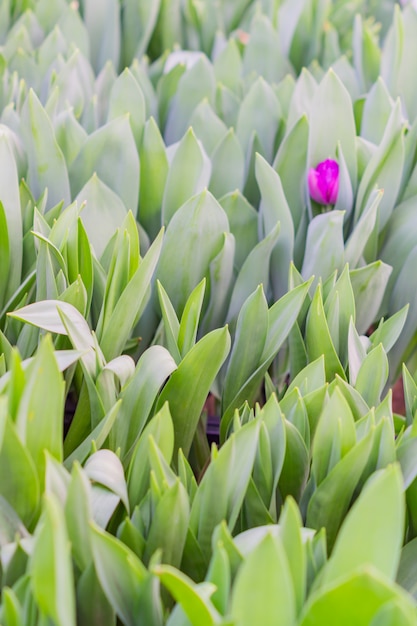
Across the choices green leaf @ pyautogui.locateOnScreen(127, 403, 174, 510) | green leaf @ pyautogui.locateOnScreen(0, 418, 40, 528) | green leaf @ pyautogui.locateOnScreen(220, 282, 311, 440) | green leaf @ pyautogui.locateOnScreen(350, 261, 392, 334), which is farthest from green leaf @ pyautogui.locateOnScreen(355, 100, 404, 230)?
green leaf @ pyautogui.locateOnScreen(0, 418, 40, 528)

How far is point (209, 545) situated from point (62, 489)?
14cm

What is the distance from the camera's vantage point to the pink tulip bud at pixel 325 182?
97 centimetres

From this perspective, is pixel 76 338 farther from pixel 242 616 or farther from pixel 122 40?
pixel 122 40

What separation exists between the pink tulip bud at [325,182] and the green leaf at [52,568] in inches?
24.1

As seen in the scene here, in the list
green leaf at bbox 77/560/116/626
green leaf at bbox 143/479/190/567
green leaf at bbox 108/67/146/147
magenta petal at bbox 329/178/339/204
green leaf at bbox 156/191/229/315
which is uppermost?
green leaf at bbox 108/67/146/147

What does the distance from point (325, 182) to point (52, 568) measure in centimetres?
64

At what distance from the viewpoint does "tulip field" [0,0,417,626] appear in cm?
51

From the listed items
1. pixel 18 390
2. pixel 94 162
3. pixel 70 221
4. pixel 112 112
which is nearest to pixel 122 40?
pixel 112 112

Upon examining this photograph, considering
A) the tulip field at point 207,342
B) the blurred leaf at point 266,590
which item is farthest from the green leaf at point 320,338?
the blurred leaf at point 266,590

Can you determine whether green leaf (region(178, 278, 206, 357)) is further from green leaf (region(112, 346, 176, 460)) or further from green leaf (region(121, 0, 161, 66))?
green leaf (region(121, 0, 161, 66))

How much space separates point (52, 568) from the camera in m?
0.47

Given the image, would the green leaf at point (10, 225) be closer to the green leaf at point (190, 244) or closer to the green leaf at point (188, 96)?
the green leaf at point (190, 244)

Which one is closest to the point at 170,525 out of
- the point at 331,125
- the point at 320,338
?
the point at 320,338

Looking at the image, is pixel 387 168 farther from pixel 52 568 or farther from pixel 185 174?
pixel 52 568
